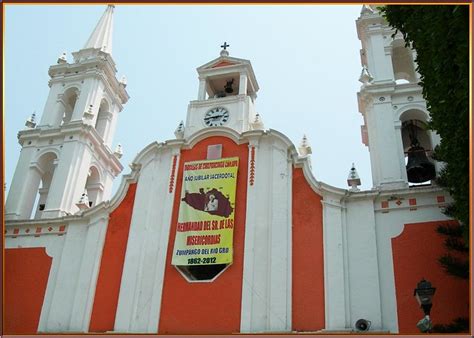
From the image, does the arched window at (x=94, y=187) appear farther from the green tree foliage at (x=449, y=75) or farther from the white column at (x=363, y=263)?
the green tree foliage at (x=449, y=75)

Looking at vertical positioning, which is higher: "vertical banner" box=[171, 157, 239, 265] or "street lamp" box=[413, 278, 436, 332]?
"vertical banner" box=[171, 157, 239, 265]

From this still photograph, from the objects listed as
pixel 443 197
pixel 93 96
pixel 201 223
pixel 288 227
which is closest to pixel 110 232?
pixel 201 223

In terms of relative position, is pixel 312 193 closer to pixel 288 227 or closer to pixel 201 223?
pixel 288 227

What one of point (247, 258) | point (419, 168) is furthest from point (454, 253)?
point (247, 258)

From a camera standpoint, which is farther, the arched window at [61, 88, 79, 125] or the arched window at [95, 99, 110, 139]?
the arched window at [95, 99, 110, 139]

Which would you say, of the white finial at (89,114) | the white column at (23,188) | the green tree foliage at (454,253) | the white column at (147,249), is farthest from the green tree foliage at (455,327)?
the white finial at (89,114)

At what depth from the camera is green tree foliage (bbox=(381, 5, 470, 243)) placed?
8.50m

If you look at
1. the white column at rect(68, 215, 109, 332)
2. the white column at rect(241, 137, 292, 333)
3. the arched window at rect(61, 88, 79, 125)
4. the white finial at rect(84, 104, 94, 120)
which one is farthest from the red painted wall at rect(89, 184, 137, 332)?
the arched window at rect(61, 88, 79, 125)

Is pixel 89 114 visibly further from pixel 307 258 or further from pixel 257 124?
pixel 307 258

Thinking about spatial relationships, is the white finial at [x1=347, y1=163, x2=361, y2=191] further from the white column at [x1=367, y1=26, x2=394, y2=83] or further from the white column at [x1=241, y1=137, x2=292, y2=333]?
the white column at [x1=367, y1=26, x2=394, y2=83]

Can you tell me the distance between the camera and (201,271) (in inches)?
613

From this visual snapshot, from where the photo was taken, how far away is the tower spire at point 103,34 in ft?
76.8

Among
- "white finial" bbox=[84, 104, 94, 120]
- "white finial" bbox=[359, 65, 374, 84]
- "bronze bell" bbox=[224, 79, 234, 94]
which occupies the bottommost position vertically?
"white finial" bbox=[84, 104, 94, 120]

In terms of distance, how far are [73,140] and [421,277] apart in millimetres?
13058
